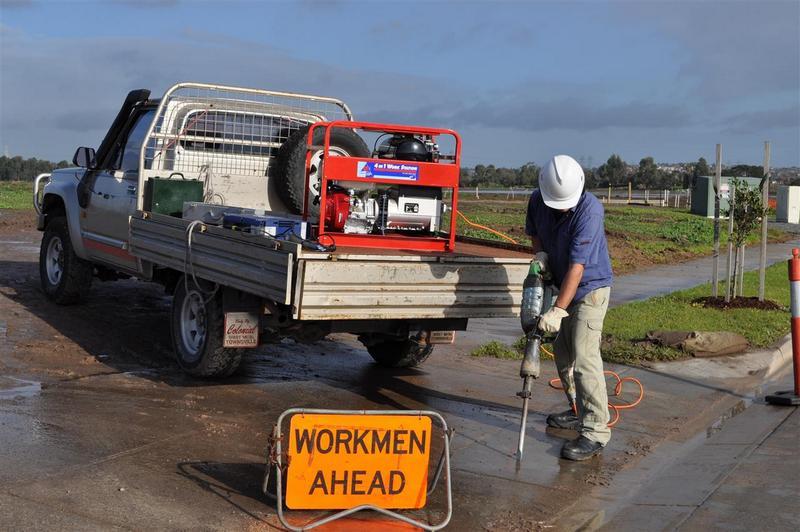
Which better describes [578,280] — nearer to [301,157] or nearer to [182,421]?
[182,421]

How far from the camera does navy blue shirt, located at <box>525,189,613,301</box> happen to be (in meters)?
6.61

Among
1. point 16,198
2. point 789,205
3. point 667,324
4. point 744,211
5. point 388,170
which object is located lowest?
point 667,324

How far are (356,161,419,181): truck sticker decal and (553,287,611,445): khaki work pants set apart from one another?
1711mm

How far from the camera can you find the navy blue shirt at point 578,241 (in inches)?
260

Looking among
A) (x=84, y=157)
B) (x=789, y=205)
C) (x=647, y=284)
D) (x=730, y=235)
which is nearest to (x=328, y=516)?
(x=84, y=157)

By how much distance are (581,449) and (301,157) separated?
4.36 meters

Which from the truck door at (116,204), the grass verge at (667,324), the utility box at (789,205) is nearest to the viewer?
the truck door at (116,204)

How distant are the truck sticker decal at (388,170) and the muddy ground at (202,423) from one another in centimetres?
182

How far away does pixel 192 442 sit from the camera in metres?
→ 6.45

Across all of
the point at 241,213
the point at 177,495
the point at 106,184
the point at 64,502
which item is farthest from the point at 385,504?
the point at 106,184

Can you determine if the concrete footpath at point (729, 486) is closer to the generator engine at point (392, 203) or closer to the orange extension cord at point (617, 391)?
the orange extension cord at point (617, 391)

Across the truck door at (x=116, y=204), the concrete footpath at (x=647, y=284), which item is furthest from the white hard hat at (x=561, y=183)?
the truck door at (x=116, y=204)

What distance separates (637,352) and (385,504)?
18.3ft

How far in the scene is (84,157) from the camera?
34.9 ft
